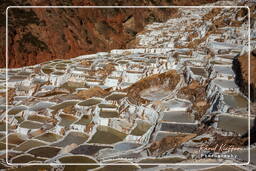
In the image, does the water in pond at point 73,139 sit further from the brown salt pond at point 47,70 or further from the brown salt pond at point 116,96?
the brown salt pond at point 47,70

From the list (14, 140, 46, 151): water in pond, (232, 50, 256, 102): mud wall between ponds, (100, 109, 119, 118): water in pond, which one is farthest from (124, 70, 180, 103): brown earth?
(14, 140, 46, 151): water in pond

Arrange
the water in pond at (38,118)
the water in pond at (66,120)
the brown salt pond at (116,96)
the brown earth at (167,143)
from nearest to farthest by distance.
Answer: the brown earth at (167,143), the water in pond at (66,120), the water in pond at (38,118), the brown salt pond at (116,96)

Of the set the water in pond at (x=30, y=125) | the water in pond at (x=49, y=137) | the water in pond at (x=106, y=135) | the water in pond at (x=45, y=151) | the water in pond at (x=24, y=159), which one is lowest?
the water in pond at (x=49, y=137)

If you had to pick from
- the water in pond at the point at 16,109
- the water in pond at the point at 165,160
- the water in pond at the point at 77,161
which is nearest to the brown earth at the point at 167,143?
the water in pond at the point at 165,160

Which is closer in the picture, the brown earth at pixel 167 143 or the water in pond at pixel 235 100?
the brown earth at pixel 167 143

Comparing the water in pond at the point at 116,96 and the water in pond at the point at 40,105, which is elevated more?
the water in pond at the point at 116,96

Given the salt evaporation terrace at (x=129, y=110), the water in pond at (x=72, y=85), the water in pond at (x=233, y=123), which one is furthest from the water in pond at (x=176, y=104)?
the water in pond at (x=72, y=85)
